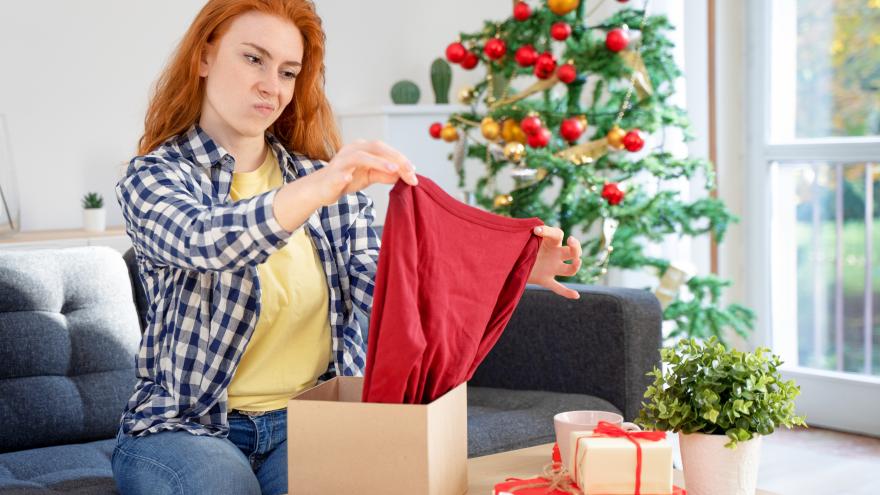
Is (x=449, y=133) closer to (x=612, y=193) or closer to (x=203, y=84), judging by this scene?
(x=612, y=193)

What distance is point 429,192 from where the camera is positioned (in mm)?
1296

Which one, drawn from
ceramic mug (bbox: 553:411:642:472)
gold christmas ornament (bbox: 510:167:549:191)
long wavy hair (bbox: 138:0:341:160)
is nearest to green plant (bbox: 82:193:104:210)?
gold christmas ornament (bbox: 510:167:549:191)

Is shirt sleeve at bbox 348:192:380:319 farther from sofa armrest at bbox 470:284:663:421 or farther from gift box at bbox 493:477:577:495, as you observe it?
sofa armrest at bbox 470:284:663:421

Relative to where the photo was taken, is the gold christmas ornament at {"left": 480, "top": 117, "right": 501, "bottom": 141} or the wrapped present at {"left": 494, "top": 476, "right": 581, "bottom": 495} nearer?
the wrapped present at {"left": 494, "top": 476, "right": 581, "bottom": 495}

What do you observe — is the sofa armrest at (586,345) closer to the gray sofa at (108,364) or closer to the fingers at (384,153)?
the gray sofa at (108,364)

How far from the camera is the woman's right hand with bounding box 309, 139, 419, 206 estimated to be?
3.85 ft

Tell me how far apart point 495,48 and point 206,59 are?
1.71 metres

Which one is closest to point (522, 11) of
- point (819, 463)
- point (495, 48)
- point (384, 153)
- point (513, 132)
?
point (495, 48)

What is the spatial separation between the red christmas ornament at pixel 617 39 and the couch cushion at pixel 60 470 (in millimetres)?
1905

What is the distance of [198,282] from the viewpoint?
1609 millimetres

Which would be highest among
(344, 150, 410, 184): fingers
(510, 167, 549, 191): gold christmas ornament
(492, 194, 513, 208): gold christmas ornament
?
A: (510, 167, 549, 191): gold christmas ornament

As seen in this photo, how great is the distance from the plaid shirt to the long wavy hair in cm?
4

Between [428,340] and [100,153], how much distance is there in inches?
128

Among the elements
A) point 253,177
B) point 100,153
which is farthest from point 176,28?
point 253,177
